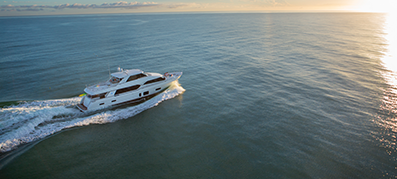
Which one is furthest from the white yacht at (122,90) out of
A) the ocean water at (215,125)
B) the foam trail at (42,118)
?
the foam trail at (42,118)

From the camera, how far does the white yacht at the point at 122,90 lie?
22234 mm

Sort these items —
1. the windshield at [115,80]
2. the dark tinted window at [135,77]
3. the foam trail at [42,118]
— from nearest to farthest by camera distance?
the foam trail at [42,118] < the windshield at [115,80] < the dark tinted window at [135,77]

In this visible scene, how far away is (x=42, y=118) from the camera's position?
1931cm

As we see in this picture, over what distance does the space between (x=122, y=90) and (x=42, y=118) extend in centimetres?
825

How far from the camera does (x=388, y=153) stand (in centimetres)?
1539

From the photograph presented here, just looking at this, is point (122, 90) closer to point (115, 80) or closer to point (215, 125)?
point (115, 80)

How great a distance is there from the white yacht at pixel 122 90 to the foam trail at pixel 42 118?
1.28m

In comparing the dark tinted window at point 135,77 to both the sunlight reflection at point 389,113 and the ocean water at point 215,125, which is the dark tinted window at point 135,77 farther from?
the sunlight reflection at point 389,113

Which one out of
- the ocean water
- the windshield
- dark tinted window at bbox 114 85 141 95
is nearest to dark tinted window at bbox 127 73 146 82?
dark tinted window at bbox 114 85 141 95

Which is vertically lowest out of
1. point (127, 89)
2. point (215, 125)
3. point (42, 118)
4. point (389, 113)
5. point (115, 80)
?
point (389, 113)

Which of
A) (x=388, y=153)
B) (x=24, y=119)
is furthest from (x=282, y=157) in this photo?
(x=24, y=119)

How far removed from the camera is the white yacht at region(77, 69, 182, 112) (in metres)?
22.2

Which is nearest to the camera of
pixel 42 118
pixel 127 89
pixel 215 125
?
pixel 42 118

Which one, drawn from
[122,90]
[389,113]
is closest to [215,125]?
[122,90]
